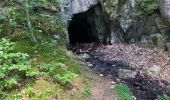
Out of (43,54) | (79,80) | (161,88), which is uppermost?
(43,54)

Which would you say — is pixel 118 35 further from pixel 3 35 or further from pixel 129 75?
pixel 3 35

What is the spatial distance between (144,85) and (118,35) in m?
5.74

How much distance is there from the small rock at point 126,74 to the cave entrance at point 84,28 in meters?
7.27

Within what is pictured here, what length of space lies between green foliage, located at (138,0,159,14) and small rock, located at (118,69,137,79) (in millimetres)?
3894

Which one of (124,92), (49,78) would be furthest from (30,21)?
(124,92)

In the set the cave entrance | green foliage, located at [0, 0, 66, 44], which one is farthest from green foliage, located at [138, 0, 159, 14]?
the cave entrance

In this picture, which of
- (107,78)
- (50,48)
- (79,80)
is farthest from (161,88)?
(50,48)

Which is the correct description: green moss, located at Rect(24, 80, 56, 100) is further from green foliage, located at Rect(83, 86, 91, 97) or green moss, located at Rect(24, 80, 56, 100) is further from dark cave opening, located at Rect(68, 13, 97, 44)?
dark cave opening, located at Rect(68, 13, 97, 44)

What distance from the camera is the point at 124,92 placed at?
8.94 m

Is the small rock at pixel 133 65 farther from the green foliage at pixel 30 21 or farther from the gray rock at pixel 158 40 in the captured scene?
the green foliage at pixel 30 21

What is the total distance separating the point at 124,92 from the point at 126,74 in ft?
Result: 5.08

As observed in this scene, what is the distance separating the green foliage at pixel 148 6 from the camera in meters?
13.3

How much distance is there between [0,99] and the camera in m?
7.31

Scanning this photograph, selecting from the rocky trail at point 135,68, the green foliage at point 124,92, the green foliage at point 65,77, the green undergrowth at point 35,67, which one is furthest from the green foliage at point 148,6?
the green foliage at point 65,77
